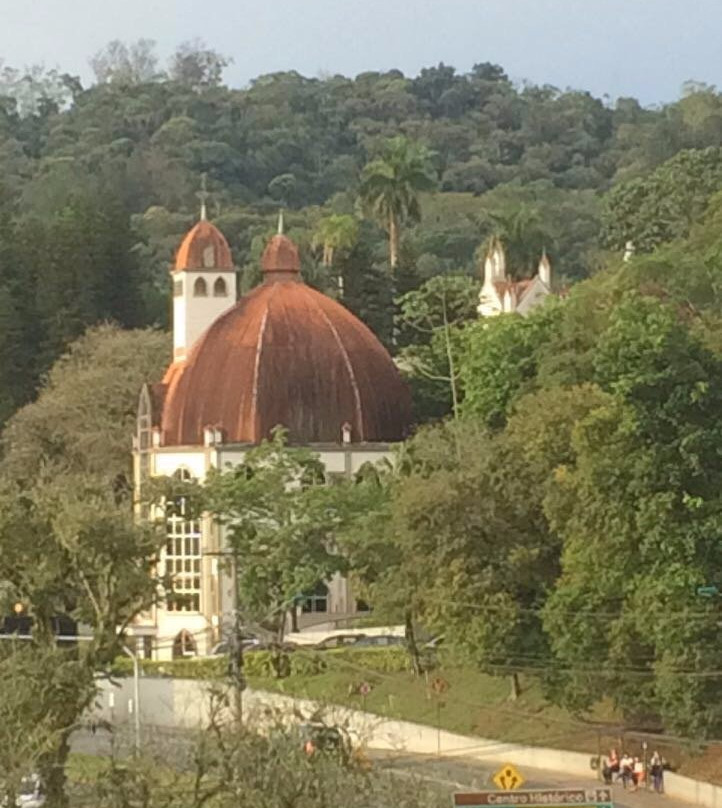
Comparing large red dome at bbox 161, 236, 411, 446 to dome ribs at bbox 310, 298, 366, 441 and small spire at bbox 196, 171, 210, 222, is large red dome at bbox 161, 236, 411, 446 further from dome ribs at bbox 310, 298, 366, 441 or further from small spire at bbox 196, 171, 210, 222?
small spire at bbox 196, 171, 210, 222

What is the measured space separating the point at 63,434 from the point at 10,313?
10.4 metres

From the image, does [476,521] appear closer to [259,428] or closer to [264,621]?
[264,621]

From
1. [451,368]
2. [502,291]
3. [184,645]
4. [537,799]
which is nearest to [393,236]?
[502,291]

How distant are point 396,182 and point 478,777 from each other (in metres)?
48.8

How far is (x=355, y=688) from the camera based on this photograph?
58969 millimetres

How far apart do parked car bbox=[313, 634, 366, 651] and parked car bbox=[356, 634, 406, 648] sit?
19 cm

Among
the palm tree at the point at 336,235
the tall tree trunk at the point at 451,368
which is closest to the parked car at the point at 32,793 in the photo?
the tall tree trunk at the point at 451,368

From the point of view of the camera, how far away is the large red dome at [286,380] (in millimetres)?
69250


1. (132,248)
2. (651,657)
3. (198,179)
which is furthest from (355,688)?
(198,179)

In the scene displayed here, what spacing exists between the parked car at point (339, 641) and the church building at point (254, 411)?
7.37 feet

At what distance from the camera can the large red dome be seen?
69.2m

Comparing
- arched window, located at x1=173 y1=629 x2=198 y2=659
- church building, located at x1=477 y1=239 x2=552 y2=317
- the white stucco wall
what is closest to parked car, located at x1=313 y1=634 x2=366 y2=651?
arched window, located at x1=173 y1=629 x2=198 y2=659

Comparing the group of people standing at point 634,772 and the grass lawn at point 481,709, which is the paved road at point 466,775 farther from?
the grass lawn at point 481,709

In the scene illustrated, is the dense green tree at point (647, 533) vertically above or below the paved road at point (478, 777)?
above
